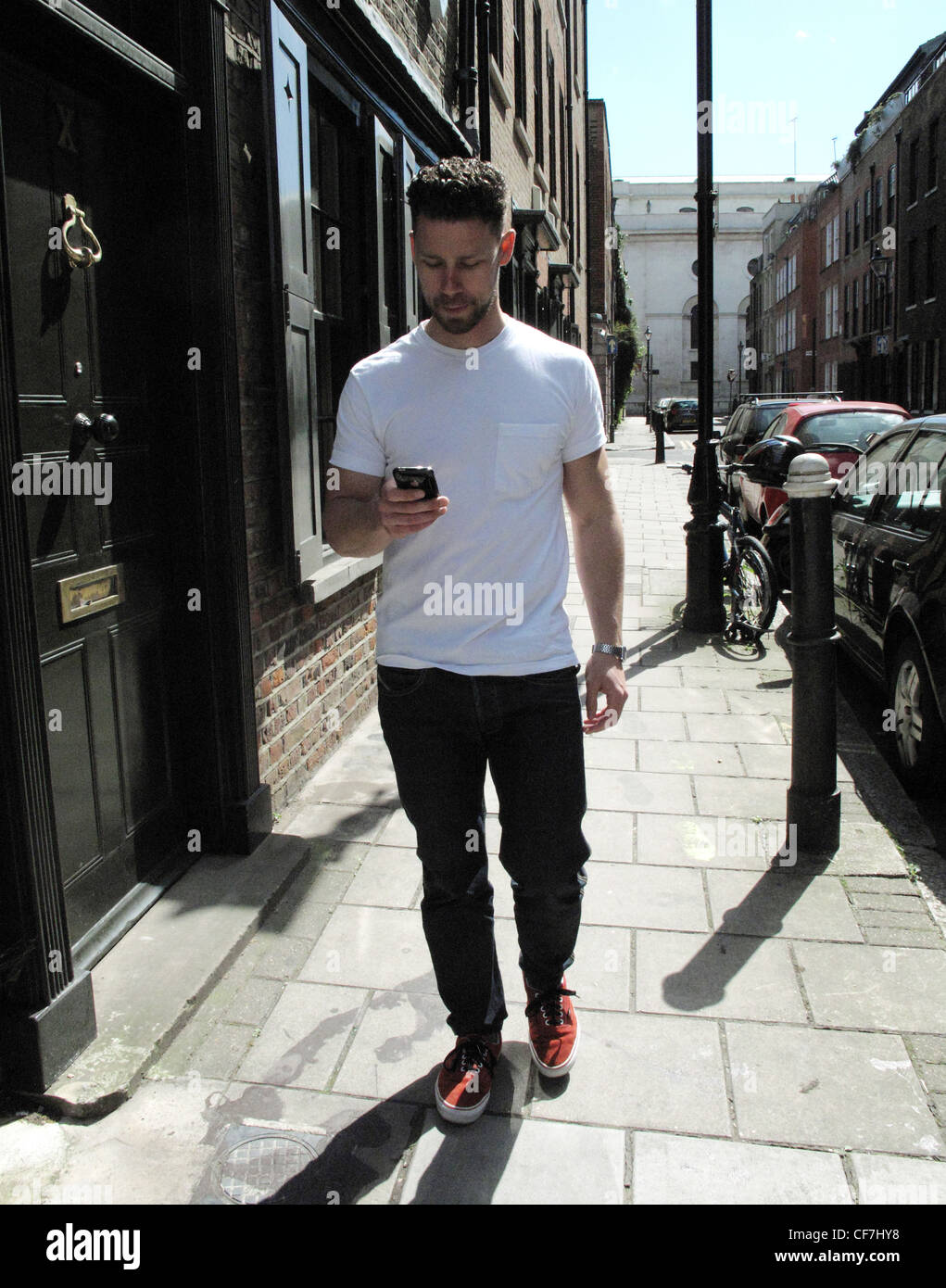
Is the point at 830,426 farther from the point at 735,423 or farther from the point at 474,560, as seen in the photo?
the point at 474,560

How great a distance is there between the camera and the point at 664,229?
9019 cm

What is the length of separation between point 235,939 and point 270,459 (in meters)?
1.92

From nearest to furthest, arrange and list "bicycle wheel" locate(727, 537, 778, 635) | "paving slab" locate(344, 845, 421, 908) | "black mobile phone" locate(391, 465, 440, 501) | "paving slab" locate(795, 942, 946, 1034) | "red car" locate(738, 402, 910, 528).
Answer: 1. "black mobile phone" locate(391, 465, 440, 501)
2. "paving slab" locate(795, 942, 946, 1034)
3. "paving slab" locate(344, 845, 421, 908)
4. "bicycle wheel" locate(727, 537, 778, 635)
5. "red car" locate(738, 402, 910, 528)

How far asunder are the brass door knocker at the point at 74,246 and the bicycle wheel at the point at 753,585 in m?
5.44

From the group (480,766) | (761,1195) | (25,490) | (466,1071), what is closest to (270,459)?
(25,490)

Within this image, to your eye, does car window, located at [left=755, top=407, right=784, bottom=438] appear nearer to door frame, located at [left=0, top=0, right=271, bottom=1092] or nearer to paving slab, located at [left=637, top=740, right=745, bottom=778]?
paving slab, located at [left=637, top=740, right=745, bottom=778]

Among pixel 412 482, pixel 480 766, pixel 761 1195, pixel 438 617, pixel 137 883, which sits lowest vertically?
pixel 761 1195

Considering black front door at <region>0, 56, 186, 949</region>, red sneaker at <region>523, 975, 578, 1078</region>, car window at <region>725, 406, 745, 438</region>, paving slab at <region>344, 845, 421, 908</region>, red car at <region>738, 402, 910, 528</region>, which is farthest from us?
car window at <region>725, 406, 745, 438</region>

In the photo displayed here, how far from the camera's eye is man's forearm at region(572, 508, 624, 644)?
2.61 metres

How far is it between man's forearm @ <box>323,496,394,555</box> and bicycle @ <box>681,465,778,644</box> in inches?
220

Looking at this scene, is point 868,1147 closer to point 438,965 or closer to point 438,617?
point 438,965

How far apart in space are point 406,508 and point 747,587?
598 centimetres

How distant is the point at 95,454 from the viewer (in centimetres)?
322

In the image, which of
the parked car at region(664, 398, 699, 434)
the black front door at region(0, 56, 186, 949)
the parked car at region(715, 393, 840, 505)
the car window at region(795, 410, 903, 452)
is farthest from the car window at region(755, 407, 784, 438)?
the parked car at region(664, 398, 699, 434)
